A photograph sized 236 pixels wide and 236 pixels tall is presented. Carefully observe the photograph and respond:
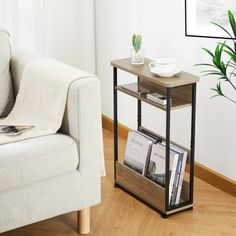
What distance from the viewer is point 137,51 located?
326 cm

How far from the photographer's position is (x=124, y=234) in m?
2.94

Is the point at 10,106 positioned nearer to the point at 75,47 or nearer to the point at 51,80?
the point at 51,80

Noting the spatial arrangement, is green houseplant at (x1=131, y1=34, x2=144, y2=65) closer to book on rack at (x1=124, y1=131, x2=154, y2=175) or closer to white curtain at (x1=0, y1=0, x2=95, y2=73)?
book on rack at (x1=124, y1=131, x2=154, y2=175)

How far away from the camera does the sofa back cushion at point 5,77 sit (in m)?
3.13

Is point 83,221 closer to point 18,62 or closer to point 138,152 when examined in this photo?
point 138,152

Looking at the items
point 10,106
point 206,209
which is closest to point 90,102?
point 10,106

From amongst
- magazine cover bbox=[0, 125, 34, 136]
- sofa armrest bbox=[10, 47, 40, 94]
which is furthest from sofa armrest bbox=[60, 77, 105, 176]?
sofa armrest bbox=[10, 47, 40, 94]

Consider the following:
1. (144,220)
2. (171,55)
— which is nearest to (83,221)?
(144,220)

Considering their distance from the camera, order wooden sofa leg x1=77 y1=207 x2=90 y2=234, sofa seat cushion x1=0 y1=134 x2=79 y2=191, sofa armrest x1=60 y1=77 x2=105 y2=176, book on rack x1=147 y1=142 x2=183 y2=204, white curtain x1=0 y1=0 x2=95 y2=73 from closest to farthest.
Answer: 1. sofa seat cushion x1=0 y1=134 x2=79 y2=191
2. sofa armrest x1=60 y1=77 x2=105 y2=176
3. wooden sofa leg x1=77 y1=207 x2=90 y2=234
4. book on rack x1=147 y1=142 x2=183 y2=204
5. white curtain x1=0 y1=0 x2=95 y2=73

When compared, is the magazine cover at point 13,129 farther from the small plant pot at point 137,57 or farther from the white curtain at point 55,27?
the white curtain at point 55,27

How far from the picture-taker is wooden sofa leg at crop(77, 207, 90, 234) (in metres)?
2.93

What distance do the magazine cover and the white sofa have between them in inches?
4.0

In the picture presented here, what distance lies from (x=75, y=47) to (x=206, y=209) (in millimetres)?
1564

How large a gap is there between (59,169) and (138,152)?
66 centimetres
